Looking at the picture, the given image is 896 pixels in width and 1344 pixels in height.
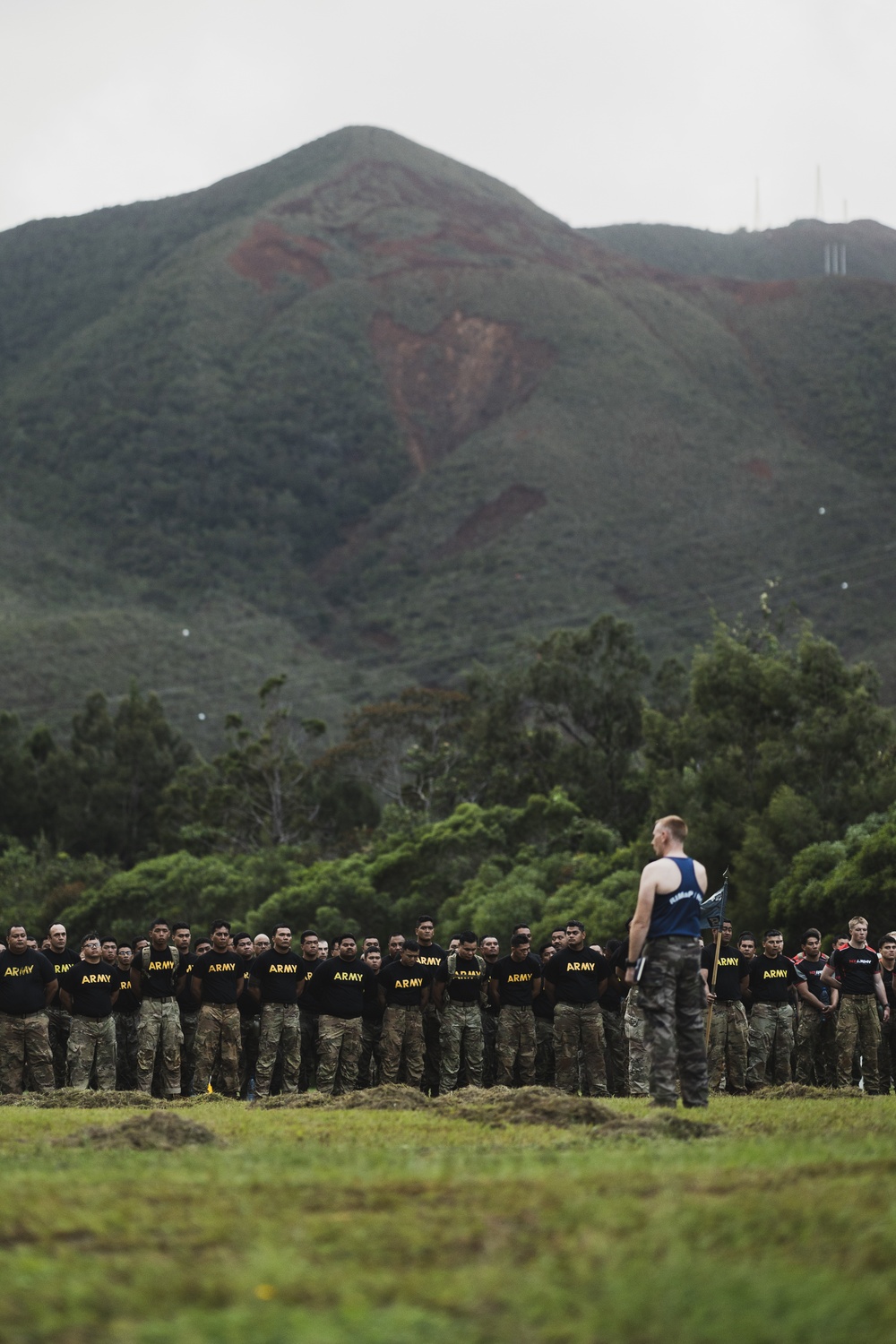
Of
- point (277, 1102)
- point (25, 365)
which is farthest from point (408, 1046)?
point (25, 365)

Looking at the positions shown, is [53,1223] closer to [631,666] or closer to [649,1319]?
[649,1319]

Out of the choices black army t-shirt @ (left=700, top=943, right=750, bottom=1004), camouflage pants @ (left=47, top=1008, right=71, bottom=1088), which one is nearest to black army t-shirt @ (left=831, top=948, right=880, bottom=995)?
black army t-shirt @ (left=700, top=943, right=750, bottom=1004)

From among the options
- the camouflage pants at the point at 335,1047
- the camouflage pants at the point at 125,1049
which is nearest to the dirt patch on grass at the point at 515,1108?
the camouflage pants at the point at 335,1047

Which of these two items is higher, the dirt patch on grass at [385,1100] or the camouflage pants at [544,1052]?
the dirt patch on grass at [385,1100]

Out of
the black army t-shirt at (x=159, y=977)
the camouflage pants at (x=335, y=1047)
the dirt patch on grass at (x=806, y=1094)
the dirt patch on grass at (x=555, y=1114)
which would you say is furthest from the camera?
the black army t-shirt at (x=159, y=977)

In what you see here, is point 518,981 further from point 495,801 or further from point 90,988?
point 495,801

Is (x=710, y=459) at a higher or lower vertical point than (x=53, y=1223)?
higher

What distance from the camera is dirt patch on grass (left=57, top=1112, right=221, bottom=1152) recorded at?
371 inches

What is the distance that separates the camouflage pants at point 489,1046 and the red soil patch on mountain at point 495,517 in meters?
83.7

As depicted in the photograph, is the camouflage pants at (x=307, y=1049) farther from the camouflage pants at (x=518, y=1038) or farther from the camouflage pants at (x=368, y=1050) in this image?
the camouflage pants at (x=518, y=1038)

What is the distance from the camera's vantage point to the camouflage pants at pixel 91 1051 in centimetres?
1675

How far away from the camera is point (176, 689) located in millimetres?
78688

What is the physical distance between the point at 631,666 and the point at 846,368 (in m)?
74.5

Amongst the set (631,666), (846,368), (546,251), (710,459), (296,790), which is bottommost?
(296,790)
